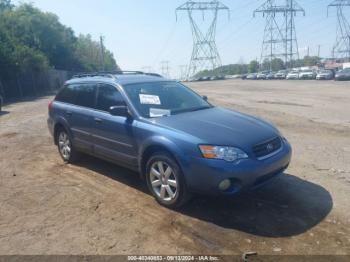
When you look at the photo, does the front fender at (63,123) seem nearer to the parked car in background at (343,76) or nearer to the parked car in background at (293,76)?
the parked car in background at (343,76)

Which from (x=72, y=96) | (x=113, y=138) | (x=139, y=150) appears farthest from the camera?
(x=72, y=96)

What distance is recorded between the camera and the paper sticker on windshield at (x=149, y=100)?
533 cm

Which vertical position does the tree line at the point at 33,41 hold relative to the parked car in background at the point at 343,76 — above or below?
Answer: above

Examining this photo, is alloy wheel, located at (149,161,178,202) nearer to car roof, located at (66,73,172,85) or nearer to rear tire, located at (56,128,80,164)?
car roof, located at (66,73,172,85)

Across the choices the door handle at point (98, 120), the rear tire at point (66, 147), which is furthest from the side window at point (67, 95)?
the door handle at point (98, 120)

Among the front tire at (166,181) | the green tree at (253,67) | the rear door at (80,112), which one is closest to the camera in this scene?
the front tire at (166,181)

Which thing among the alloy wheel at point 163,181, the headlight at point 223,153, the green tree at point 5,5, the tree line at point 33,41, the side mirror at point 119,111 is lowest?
the alloy wheel at point 163,181

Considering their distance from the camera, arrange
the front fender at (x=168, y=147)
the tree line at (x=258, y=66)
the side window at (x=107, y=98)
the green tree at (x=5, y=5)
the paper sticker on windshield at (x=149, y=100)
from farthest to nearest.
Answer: the tree line at (x=258, y=66) < the green tree at (x=5, y=5) < the side window at (x=107, y=98) < the paper sticker on windshield at (x=149, y=100) < the front fender at (x=168, y=147)

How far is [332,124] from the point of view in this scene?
10.8m

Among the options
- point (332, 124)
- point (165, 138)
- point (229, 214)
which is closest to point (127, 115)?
point (165, 138)

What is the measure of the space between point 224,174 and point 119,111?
187 cm

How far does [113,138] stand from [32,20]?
5207 cm

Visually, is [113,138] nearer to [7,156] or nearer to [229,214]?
[229,214]

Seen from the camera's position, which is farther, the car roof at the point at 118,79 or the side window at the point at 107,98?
the car roof at the point at 118,79
